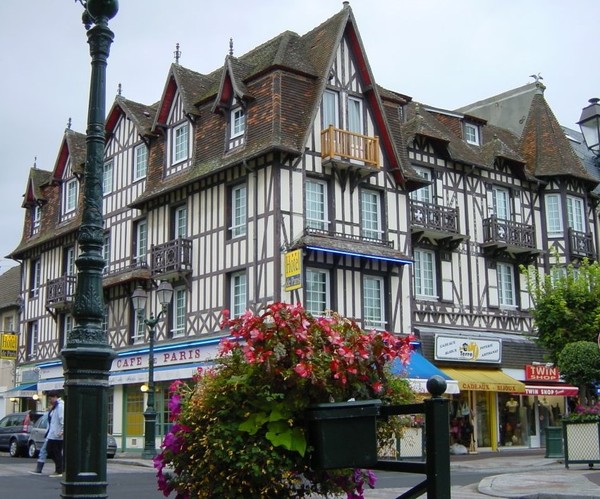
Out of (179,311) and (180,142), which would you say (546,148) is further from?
(179,311)

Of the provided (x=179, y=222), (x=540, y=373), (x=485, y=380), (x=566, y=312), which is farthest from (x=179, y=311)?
(x=540, y=373)

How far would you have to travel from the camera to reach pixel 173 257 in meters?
26.7

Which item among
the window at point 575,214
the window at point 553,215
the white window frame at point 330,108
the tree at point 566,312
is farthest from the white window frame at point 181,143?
the window at point 575,214

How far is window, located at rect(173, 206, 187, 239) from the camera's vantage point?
27.4m

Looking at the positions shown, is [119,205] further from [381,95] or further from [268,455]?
[268,455]

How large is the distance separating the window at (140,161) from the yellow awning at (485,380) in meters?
11.8

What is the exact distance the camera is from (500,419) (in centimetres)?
2945

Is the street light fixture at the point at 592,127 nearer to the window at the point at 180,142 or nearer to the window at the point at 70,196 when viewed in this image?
the window at the point at 180,142

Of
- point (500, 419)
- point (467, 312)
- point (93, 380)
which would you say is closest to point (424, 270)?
point (467, 312)

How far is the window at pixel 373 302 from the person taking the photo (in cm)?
2550

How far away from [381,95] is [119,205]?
9.99 meters

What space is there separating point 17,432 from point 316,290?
34.2 feet

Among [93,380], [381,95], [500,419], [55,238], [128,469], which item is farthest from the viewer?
[55,238]

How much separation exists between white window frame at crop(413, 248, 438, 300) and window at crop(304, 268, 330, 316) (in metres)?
4.11
